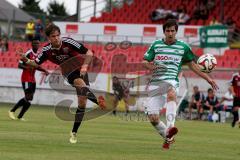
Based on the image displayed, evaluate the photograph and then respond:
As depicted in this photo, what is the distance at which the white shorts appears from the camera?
46.6 ft

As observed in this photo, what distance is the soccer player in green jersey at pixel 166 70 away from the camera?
14.1 m

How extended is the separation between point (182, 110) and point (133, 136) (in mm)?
16056

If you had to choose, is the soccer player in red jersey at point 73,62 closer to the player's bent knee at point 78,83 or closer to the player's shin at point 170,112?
the player's bent knee at point 78,83

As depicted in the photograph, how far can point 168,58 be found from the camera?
46.8 feet

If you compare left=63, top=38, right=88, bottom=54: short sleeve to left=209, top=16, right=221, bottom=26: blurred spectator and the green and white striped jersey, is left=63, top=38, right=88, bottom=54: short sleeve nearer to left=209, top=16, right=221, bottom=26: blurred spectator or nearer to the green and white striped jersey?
the green and white striped jersey

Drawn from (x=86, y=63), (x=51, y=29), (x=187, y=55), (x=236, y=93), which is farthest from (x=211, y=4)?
(x=51, y=29)

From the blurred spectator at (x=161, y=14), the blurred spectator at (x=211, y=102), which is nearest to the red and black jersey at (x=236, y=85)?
the blurred spectator at (x=211, y=102)

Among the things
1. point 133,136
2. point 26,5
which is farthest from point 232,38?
point 26,5

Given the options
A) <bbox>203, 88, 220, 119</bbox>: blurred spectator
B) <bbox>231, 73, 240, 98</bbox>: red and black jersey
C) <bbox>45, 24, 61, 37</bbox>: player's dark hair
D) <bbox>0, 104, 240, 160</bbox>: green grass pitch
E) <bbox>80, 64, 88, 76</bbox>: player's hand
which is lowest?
<bbox>0, 104, 240, 160</bbox>: green grass pitch

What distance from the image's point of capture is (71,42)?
14.8m

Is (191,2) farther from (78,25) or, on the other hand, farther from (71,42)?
(71,42)

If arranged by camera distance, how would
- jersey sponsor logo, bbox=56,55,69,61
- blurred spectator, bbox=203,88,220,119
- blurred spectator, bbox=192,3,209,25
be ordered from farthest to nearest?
1. blurred spectator, bbox=192,3,209,25
2. blurred spectator, bbox=203,88,220,119
3. jersey sponsor logo, bbox=56,55,69,61

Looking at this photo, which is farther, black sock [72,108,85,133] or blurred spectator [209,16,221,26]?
blurred spectator [209,16,221,26]

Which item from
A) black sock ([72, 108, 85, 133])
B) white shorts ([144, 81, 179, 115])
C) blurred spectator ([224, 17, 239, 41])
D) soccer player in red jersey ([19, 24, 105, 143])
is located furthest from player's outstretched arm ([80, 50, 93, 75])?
blurred spectator ([224, 17, 239, 41])
